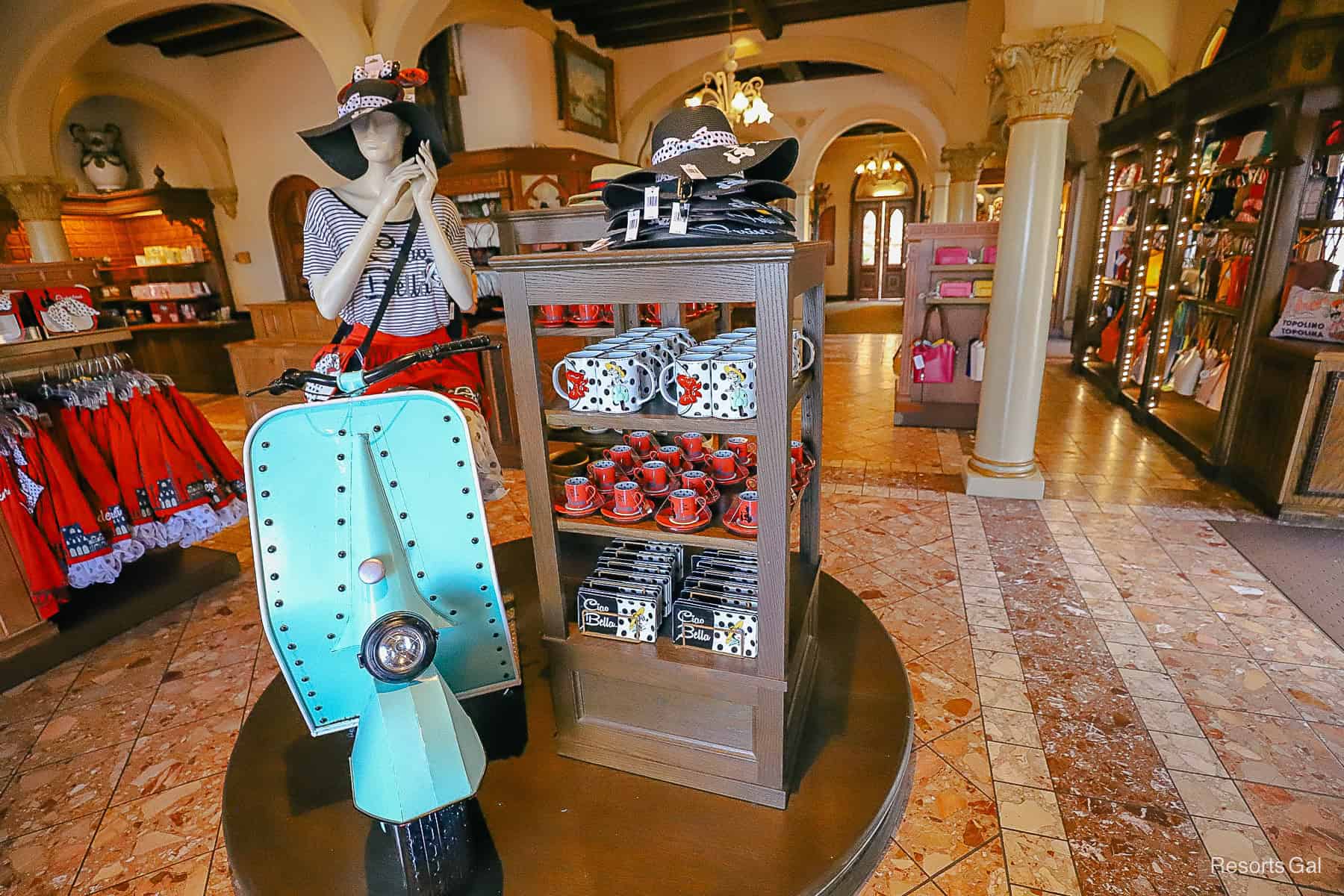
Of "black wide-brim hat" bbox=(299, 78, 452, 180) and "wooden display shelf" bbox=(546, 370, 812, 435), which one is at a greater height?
"black wide-brim hat" bbox=(299, 78, 452, 180)

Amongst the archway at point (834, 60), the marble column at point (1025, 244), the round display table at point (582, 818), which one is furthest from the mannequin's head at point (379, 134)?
the archway at point (834, 60)

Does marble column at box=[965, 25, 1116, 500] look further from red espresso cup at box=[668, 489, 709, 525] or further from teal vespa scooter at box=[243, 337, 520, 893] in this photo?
teal vespa scooter at box=[243, 337, 520, 893]

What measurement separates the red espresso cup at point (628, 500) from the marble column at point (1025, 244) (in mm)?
3006

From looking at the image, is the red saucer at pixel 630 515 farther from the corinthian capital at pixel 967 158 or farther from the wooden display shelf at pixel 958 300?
the corinthian capital at pixel 967 158

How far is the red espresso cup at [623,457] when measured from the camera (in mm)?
1881

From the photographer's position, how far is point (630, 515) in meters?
1.61

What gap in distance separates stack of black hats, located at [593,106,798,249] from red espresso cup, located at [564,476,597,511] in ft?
1.90

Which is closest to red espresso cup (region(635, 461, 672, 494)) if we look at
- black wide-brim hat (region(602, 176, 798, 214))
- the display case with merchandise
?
black wide-brim hat (region(602, 176, 798, 214))

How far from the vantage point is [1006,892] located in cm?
154

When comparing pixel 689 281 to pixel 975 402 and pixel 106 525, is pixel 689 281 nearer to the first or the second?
pixel 106 525

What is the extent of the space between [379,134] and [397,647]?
52.5 inches

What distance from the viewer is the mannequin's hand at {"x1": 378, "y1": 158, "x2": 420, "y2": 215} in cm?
166

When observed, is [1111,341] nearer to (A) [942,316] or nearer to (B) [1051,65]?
(A) [942,316]

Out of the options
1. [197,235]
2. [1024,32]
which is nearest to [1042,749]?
[1024,32]
